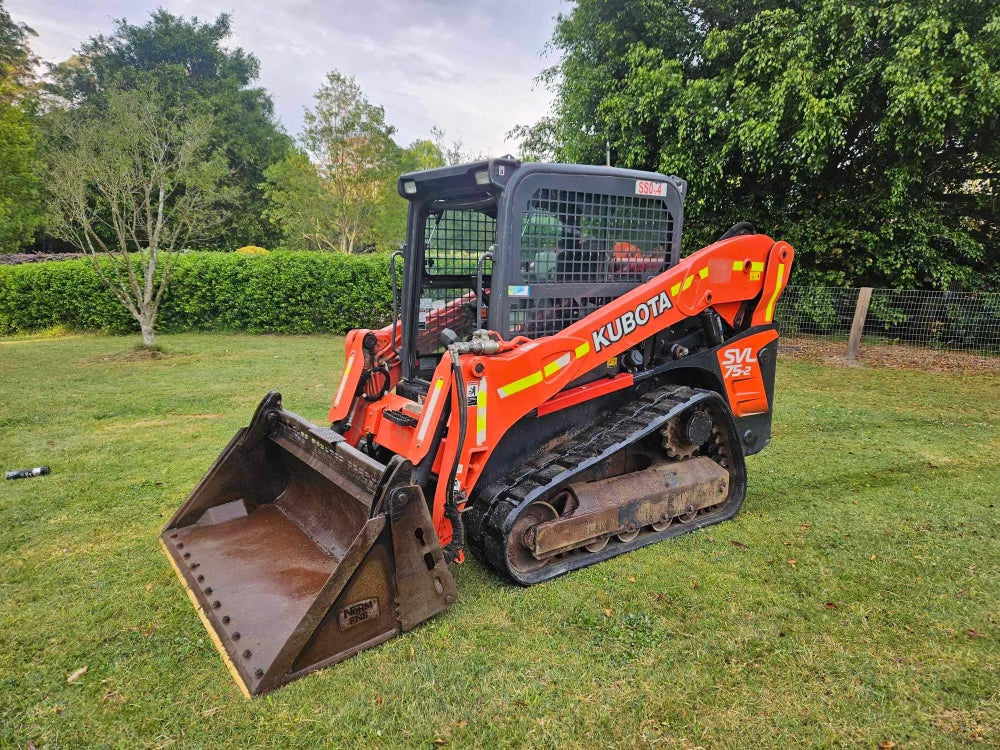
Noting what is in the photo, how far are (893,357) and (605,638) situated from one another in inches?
409

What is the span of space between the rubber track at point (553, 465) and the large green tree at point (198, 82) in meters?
30.1

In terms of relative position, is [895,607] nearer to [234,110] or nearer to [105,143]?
[105,143]

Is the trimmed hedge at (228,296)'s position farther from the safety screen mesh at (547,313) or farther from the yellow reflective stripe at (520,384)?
the yellow reflective stripe at (520,384)

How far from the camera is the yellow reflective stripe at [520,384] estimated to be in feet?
11.0

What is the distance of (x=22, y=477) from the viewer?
505 centimetres

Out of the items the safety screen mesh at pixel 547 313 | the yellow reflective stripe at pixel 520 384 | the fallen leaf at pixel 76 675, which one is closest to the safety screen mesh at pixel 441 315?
the safety screen mesh at pixel 547 313

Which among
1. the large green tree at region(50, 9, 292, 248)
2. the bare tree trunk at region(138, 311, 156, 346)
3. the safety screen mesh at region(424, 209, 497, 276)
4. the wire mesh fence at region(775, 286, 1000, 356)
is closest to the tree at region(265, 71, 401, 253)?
the large green tree at region(50, 9, 292, 248)

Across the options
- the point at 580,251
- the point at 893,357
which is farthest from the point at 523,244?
the point at 893,357

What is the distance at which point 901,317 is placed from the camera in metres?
11.3

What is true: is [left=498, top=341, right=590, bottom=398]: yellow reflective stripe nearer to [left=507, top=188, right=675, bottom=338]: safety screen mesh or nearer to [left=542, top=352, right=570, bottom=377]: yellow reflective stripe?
[left=542, top=352, right=570, bottom=377]: yellow reflective stripe

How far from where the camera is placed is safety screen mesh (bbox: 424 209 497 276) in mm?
4449

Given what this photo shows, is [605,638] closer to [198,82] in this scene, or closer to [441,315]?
[441,315]

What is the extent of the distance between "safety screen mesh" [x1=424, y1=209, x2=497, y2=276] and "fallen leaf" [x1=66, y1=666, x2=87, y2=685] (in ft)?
9.87

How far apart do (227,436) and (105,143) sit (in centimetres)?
856
